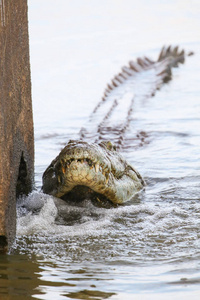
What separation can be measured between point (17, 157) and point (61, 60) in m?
11.8

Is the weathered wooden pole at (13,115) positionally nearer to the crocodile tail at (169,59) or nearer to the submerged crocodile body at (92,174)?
the submerged crocodile body at (92,174)

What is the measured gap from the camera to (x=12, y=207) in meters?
3.77

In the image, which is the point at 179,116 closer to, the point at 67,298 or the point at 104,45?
the point at 67,298

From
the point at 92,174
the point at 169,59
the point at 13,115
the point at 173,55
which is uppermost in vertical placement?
the point at 173,55

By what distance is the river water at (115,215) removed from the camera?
316 centimetres

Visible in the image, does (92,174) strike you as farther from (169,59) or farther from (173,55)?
(173,55)

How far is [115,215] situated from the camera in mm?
4609

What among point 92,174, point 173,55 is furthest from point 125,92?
point 92,174

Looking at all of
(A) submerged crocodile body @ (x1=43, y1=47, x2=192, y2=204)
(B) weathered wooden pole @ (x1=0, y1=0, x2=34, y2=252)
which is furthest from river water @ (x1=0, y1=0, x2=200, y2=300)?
(B) weathered wooden pole @ (x1=0, y1=0, x2=34, y2=252)

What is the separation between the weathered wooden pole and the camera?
11.7 ft

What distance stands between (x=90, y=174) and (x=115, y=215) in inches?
18.6

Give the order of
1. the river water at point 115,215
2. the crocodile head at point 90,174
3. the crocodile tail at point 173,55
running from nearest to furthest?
the river water at point 115,215 → the crocodile head at point 90,174 → the crocodile tail at point 173,55

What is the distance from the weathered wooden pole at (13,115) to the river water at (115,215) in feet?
0.80

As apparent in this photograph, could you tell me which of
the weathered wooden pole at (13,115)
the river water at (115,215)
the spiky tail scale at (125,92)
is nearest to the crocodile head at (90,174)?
the river water at (115,215)
